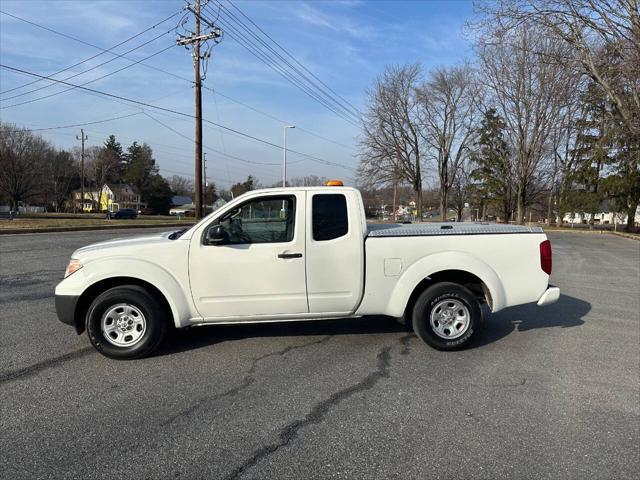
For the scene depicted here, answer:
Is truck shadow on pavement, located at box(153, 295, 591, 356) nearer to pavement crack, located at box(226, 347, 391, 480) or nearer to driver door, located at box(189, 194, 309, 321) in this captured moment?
driver door, located at box(189, 194, 309, 321)

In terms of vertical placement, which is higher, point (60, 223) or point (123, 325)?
point (60, 223)

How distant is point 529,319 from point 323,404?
4.09 meters

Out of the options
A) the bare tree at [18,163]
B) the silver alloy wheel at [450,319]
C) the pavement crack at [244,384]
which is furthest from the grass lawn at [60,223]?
the silver alloy wheel at [450,319]

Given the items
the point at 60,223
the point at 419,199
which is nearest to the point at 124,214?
the point at 60,223

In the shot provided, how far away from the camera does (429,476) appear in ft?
8.74

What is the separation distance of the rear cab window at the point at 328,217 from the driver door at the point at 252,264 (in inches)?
5.9

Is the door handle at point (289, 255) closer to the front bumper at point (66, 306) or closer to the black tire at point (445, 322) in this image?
the black tire at point (445, 322)

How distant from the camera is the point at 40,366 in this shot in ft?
14.3

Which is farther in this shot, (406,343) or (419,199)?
(419,199)

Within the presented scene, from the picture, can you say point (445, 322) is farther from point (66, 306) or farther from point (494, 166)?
point (494, 166)

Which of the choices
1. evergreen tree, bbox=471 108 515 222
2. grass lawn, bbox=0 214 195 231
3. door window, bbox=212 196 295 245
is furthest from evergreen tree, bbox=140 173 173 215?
door window, bbox=212 196 295 245

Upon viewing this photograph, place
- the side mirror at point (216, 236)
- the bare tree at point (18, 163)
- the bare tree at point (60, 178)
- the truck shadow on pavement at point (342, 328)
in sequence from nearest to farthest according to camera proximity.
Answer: the side mirror at point (216, 236)
the truck shadow on pavement at point (342, 328)
the bare tree at point (18, 163)
the bare tree at point (60, 178)

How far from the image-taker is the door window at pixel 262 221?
470 centimetres

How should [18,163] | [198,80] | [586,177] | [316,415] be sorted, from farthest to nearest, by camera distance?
[18,163]
[586,177]
[198,80]
[316,415]
